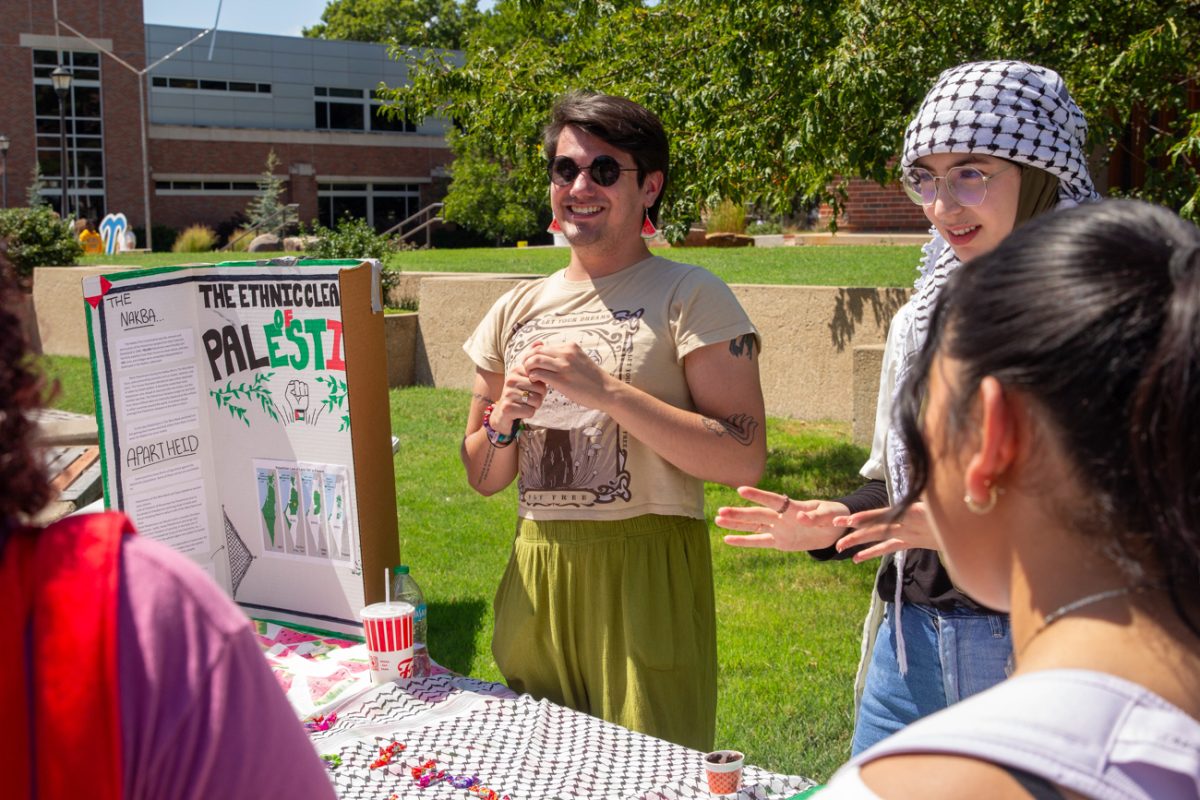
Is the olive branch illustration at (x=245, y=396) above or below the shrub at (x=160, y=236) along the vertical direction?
below

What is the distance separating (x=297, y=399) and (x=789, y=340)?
601cm

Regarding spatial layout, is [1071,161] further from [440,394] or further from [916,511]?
[440,394]

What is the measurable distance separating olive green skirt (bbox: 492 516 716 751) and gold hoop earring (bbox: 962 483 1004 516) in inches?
64.6

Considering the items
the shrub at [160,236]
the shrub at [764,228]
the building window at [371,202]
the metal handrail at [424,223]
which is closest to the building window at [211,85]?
the building window at [371,202]

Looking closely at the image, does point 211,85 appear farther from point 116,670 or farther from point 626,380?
point 116,670

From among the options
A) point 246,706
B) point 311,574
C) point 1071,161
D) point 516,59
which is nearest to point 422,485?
point 516,59

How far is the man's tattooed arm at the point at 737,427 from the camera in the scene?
2.59 meters

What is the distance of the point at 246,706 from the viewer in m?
0.97

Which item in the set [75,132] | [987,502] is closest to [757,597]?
[987,502]

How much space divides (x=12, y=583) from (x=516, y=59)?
7147 millimetres

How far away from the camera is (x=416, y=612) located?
2.88 meters

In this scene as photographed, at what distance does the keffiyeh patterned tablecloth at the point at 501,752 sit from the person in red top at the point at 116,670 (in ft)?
4.51

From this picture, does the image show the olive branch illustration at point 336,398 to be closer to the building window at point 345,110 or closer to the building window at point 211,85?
the building window at point 211,85

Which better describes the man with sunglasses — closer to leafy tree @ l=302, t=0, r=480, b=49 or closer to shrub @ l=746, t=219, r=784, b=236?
shrub @ l=746, t=219, r=784, b=236
